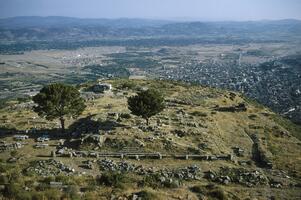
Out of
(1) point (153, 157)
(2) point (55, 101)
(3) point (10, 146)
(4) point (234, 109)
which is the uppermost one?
(2) point (55, 101)

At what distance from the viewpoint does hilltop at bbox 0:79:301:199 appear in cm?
3975

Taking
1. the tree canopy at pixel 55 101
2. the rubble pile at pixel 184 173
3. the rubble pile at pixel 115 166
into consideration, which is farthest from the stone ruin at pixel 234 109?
the rubble pile at pixel 115 166

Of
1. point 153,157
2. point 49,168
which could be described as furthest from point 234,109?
point 49,168

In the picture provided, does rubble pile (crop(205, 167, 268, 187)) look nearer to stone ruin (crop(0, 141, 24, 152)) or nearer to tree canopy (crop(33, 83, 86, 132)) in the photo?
tree canopy (crop(33, 83, 86, 132))

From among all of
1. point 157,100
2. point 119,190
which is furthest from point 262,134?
point 119,190

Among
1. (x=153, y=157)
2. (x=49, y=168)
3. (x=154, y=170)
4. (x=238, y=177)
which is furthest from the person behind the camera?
(x=153, y=157)

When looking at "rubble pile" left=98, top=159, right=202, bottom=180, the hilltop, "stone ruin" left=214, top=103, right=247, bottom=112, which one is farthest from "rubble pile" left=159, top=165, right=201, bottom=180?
"stone ruin" left=214, top=103, right=247, bottom=112

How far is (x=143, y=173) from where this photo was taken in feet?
149

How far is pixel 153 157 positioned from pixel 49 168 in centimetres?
1303

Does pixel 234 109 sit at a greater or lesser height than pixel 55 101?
lesser

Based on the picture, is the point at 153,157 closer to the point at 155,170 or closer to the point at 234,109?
the point at 155,170

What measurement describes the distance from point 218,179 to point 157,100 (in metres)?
19.9

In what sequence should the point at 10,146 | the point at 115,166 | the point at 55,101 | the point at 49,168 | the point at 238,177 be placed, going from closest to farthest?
the point at 49,168 < the point at 238,177 < the point at 115,166 < the point at 10,146 < the point at 55,101

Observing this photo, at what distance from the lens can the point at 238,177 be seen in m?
45.3
